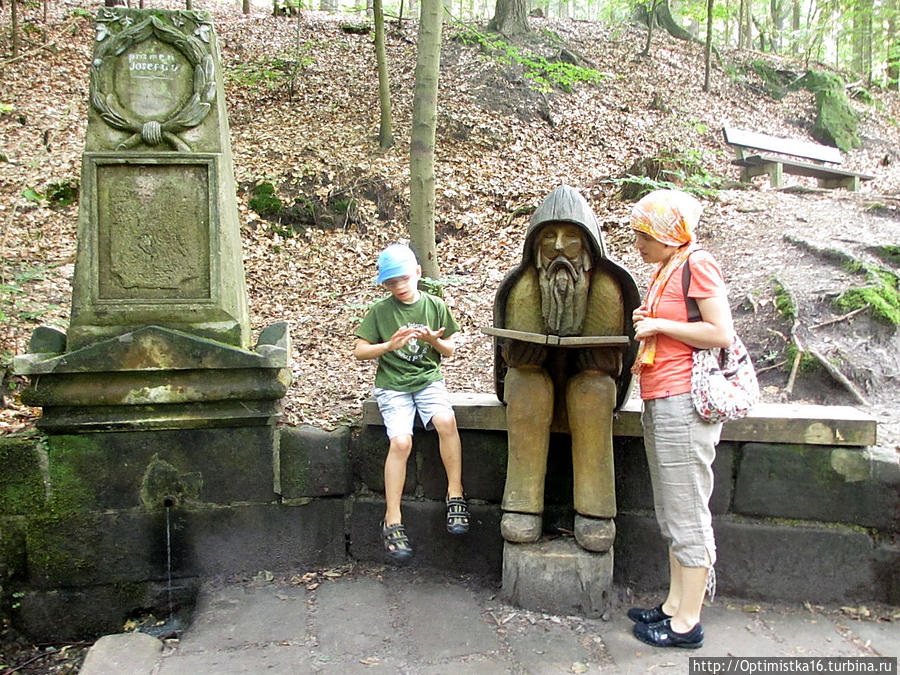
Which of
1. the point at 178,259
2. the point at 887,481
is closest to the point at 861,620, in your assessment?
the point at 887,481

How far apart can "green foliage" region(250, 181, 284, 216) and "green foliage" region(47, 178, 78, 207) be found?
2.01 meters

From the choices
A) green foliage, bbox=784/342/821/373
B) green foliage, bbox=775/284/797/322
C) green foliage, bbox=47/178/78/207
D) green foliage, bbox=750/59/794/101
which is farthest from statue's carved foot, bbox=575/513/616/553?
green foliage, bbox=750/59/794/101

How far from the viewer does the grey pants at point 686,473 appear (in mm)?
2754

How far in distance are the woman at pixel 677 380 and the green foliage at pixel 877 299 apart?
2.76 meters

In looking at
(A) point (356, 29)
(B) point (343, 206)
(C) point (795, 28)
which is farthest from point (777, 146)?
(C) point (795, 28)

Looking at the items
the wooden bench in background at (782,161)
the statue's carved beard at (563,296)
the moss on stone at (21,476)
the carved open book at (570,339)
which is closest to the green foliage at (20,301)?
the moss on stone at (21,476)

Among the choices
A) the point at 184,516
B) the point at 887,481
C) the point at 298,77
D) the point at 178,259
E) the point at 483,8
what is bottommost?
the point at 184,516

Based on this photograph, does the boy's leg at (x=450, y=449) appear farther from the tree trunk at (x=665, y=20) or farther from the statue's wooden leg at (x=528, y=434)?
the tree trunk at (x=665, y=20)

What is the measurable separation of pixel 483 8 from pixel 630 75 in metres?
10.7

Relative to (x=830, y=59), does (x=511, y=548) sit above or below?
below

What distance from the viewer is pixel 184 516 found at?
146 inches

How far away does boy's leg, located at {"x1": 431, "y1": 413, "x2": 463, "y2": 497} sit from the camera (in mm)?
3445

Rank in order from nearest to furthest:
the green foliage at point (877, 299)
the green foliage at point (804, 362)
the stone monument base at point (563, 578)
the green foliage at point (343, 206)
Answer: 1. the stone monument base at point (563, 578)
2. the green foliage at point (804, 362)
3. the green foliage at point (877, 299)
4. the green foliage at point (343, 206)

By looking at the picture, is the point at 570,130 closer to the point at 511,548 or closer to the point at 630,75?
the point at 630,75
